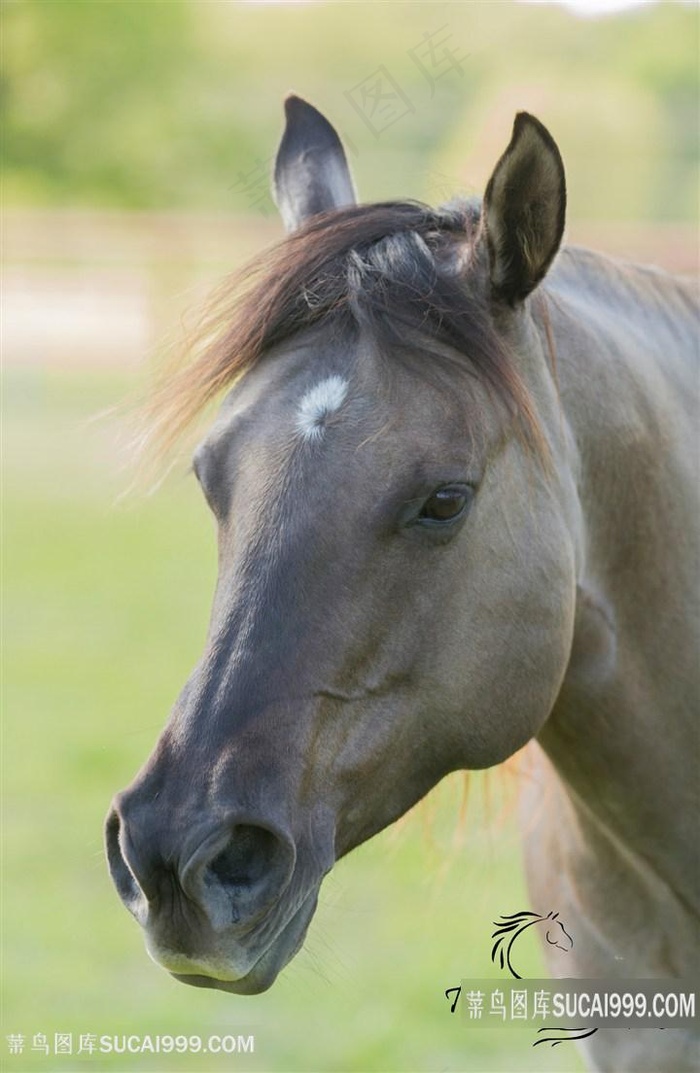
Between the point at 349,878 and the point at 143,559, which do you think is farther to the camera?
the point at 143,559

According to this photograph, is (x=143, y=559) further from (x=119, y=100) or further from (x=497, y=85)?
(x=119, y=100)

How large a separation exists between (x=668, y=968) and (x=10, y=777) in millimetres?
5465

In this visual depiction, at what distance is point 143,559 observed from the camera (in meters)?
13.1

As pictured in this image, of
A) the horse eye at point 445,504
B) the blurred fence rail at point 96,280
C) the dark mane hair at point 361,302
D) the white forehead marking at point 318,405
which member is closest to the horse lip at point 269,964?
the horse eye at point 445,504

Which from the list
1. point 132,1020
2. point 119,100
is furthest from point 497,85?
point 132,1020

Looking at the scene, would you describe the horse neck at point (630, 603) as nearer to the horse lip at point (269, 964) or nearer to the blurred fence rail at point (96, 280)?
the horse lip at point (269, 964)

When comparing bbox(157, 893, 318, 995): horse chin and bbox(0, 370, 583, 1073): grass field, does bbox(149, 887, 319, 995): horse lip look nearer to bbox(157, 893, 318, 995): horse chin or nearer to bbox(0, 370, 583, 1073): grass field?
bbox(157, 893, 318, 995): horse chin

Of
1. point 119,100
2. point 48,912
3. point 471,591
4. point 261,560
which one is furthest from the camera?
point 119,100

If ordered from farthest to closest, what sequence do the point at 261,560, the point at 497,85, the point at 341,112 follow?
the point at 497,85 < the point at 341,112 < the point at 261,560

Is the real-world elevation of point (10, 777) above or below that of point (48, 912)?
above

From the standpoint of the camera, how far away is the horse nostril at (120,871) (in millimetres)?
1733

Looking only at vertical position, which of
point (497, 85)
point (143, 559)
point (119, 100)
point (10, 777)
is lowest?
point (10, 777)

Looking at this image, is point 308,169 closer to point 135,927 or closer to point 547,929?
point 547,929

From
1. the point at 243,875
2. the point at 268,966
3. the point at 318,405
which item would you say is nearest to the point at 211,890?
the point at 243,875
